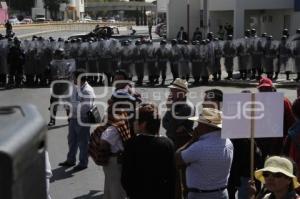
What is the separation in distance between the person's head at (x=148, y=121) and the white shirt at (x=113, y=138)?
942 millimetres

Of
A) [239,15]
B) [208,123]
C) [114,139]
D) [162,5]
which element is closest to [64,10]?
[162,5]

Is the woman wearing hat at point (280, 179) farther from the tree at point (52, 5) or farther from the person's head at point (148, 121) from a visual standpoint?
the tree at point (52, 5)

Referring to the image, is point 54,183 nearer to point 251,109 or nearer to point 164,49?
point 251,109

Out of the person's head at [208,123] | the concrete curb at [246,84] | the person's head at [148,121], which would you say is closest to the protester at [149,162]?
the person's head at [148,121]

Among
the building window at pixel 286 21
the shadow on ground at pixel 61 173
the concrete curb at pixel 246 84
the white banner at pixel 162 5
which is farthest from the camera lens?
the white banner at pixel 162 5

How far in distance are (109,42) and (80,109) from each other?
11420 mm

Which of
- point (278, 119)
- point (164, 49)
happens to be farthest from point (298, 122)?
point (164, 49)

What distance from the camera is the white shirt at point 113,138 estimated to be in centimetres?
589

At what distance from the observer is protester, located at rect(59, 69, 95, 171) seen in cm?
908

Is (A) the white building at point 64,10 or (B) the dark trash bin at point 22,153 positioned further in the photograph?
(A) the white building at point 64,10

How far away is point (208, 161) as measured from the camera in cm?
476

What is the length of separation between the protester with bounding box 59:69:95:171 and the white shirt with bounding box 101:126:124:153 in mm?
3162

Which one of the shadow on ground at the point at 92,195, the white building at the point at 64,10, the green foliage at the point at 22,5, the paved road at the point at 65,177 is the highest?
the green foliage at the point at 22,5

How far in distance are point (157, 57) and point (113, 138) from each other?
1420cm
